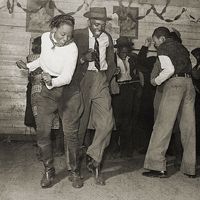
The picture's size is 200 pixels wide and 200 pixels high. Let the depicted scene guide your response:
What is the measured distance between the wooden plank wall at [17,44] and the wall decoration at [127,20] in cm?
9

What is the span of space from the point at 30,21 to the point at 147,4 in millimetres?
2500

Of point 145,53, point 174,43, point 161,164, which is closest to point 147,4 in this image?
point 145,53

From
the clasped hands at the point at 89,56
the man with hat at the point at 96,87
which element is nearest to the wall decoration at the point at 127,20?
the man with hat at the point at 96,87

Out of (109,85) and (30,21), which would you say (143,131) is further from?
(30,21)

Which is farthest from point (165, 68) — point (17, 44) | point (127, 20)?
point (17, 44)

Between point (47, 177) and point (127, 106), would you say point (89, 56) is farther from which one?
point (127, 106)

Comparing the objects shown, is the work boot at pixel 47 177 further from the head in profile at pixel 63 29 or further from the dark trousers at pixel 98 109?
the head in profile at pixel 63 29

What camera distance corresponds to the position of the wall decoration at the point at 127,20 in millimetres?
8508

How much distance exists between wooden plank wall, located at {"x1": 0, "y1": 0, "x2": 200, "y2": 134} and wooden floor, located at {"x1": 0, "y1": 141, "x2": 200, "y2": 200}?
6.27 feet

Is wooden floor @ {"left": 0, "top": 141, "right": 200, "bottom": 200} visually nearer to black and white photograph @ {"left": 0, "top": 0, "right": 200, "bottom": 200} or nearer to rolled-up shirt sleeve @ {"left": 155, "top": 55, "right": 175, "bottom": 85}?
black and white photograph @ {"left": 0, "top": 0, "right": 200, "bottom": 200}

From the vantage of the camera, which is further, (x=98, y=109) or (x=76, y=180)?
(x=98, y=109)

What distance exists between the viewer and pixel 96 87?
5.54 m

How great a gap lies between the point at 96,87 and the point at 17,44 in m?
3.37

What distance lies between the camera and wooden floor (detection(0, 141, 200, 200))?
4.88 m
